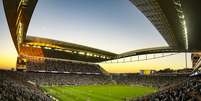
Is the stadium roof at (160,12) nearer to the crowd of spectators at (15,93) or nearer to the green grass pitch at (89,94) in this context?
the crowd of spectators at (15,93)

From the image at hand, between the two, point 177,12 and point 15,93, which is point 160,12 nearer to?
point 177,12

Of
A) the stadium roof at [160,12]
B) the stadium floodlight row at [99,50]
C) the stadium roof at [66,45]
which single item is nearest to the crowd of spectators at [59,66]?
the stadium floodlight row at [99,50]

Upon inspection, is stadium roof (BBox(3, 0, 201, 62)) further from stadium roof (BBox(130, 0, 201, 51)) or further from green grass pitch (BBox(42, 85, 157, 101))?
green grass pitch (BBox(42, 85, 157, 101))

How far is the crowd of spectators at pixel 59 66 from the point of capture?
→ 80.0 m

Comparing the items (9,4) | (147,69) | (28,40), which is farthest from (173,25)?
(147,69)

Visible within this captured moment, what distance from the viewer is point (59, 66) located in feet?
279

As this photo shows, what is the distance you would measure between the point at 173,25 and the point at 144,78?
5747 cm

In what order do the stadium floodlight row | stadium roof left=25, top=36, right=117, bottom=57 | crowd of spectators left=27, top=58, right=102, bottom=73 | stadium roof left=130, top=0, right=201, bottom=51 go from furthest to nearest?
crowd of spectators left=27, top=58, right=102, bottom=73 → stadium roof left=25, top=36, right=117, bottom=57 → the stadium floodlight row → stadium roof left=130, top=0, right=201, bottom=51

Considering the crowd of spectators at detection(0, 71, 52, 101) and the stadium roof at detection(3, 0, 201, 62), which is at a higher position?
the stadium roof at detection(3, 0, 201, 62)

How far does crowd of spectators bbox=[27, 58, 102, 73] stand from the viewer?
80.0 meters

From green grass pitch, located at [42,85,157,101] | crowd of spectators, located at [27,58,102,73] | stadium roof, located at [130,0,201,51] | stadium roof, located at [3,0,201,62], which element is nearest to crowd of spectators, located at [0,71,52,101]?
stadium roof, located at [3,0,201,62]

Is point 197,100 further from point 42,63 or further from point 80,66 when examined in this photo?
point 80,66

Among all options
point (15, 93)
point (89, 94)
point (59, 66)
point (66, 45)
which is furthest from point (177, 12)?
point (59, 66)

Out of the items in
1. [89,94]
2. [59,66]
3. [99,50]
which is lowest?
[89,94]
